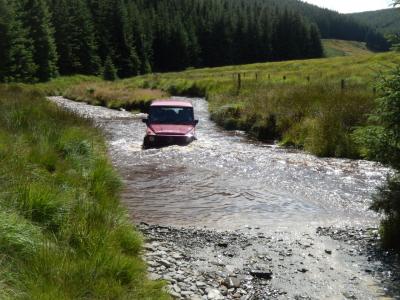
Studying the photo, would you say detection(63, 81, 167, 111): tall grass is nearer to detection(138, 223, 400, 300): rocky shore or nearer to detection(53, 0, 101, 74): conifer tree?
detection(138, 223, 400, 300): rocky shore

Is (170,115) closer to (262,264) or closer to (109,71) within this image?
(262,264)

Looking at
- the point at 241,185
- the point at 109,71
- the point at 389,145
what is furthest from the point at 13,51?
the point at 389,145

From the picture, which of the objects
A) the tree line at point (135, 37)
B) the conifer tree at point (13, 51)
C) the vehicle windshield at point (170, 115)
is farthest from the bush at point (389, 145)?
the tree line at point (135, 37)

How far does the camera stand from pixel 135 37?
3575 inches

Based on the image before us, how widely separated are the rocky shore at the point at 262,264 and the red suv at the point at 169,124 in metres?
8.75

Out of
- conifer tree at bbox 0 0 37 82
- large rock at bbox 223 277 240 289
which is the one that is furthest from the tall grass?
large rock at bbox 223 277 240 289

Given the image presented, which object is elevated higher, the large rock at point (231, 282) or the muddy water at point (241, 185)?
the large rock at point (231, 282)

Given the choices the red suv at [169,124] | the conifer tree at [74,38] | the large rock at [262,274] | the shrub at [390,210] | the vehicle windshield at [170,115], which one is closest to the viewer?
the large rock at [262,274]

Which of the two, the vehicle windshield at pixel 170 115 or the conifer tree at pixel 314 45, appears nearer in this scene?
the vehicle windshield at pixel 170 115

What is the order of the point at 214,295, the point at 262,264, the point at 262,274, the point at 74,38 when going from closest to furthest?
the point at 214,295, the point at 262,274, the point at 262,264, the point at 74,38

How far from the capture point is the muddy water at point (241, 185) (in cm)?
998

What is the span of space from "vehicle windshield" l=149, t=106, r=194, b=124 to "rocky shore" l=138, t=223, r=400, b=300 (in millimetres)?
10225

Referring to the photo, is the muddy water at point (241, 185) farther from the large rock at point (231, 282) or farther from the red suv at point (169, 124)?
the large rock at point (231, 282)

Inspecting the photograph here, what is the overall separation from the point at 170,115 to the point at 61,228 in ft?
44.1
